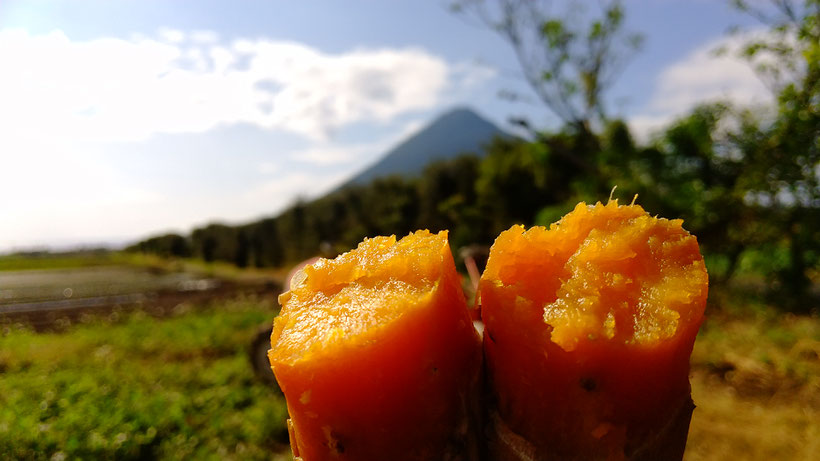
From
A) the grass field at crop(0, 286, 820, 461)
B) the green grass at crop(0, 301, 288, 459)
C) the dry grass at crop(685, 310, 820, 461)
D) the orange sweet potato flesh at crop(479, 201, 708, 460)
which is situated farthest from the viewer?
the dry grass at crop(685, 310, 820, 461)

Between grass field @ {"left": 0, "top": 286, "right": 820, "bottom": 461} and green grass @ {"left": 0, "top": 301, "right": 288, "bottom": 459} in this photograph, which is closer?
green grass @ {"left": 0, "top": 301, "right": 288, "bottom": 459}

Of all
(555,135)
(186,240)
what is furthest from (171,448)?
(186,240)

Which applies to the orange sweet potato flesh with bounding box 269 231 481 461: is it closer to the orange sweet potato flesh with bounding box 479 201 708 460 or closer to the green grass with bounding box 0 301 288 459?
the orange sweet potato flesh with bounding box 479 201 708 460

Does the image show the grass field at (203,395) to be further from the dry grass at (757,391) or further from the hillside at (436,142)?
the hillside at (436,142)

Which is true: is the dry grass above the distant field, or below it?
below

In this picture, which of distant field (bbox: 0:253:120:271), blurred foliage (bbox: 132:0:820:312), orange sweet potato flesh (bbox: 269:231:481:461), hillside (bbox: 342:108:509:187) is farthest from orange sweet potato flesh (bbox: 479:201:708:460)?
hillside (bbox: 342:108:509:187)
